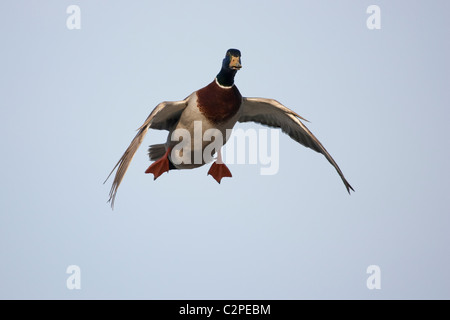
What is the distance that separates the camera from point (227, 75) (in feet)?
28.0

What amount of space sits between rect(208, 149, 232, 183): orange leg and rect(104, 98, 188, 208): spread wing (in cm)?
94

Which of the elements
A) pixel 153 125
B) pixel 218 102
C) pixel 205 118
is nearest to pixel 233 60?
pixel 218 102

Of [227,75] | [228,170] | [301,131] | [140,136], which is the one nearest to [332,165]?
[301,131]

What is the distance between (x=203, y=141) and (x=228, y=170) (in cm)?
112

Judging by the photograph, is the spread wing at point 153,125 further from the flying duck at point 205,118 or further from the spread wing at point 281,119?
the spread wing at point 281,119

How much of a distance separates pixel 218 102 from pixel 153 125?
133 cm

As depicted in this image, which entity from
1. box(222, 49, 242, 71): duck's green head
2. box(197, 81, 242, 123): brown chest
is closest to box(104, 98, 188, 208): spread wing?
box(197, 81, 242, 123): brown chest

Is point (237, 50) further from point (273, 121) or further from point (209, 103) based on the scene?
point (273, 121)

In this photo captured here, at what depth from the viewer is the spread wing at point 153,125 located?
789cm

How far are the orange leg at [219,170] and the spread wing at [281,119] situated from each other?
36.4 inches

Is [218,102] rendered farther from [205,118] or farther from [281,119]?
[281,119]

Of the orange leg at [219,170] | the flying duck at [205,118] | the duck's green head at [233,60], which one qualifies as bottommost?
the orange leg at [219,170]

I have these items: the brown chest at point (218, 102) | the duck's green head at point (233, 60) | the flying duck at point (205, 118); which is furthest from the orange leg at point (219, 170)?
the duck's green head at point (233, 60)

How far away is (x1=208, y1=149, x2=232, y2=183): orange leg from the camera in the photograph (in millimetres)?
9672
